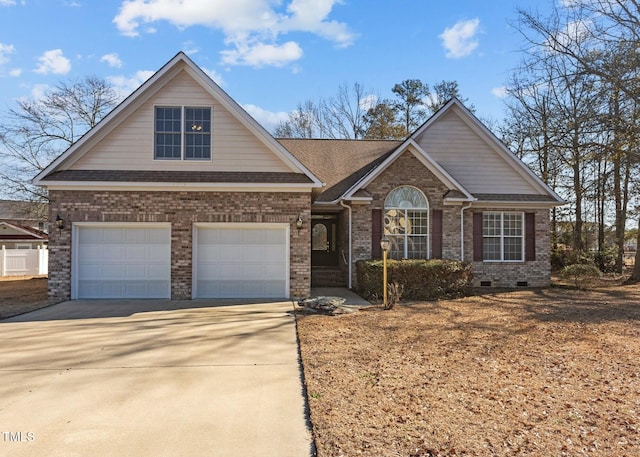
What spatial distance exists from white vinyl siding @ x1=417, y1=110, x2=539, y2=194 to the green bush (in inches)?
182

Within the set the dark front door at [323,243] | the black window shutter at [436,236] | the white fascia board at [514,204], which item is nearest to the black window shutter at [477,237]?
the white fascia board at [514,204]

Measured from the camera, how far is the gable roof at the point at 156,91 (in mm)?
11953

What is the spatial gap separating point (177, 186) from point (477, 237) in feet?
34.8

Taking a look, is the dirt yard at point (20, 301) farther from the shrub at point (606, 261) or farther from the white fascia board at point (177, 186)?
the shrub at point (606, 261)

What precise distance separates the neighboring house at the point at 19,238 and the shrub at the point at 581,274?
1455 inches

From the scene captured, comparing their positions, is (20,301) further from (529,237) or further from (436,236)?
(529,237)

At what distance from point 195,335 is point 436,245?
954 centimetres

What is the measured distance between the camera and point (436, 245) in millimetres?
14984

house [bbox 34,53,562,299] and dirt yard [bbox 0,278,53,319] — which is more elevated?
house [bbox 34,53,562,299]

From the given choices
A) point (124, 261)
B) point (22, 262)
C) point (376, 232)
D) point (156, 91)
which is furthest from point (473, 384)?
point (22, 262)

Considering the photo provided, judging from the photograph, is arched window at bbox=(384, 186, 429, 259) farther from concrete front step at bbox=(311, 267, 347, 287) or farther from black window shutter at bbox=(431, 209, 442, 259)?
concrete front step at bbox=(311, 267, 347, 287)

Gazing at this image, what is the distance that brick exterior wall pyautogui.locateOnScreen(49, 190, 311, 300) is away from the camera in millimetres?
12000

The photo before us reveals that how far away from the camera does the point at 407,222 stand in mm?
15023

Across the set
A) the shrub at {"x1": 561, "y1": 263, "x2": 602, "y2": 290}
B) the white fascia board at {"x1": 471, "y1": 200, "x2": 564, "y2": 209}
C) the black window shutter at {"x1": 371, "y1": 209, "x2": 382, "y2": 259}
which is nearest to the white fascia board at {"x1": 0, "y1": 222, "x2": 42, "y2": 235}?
the black window shutter at {"x1": 371, "y1": 209, "x2": 382, "y2": 259}
